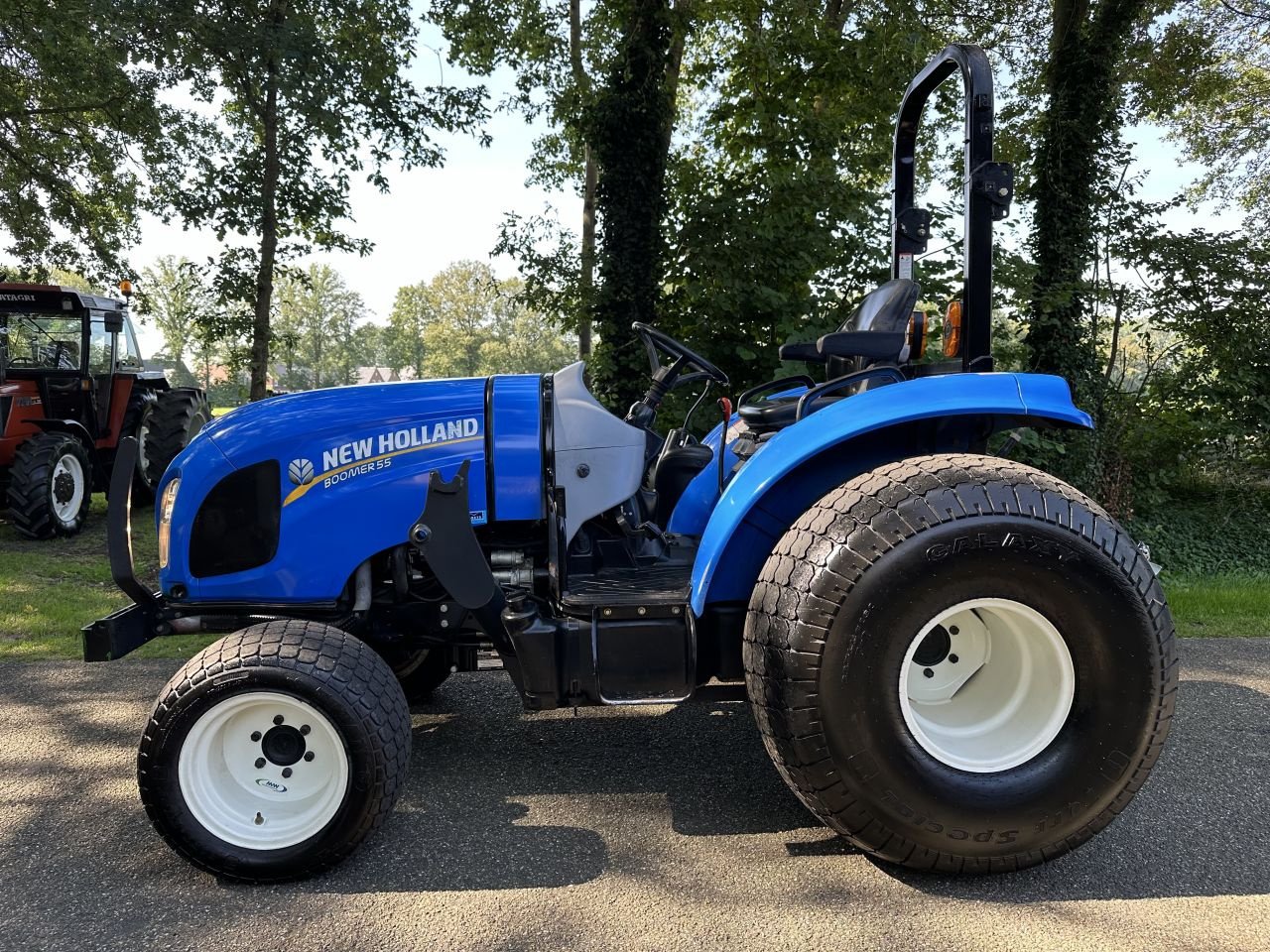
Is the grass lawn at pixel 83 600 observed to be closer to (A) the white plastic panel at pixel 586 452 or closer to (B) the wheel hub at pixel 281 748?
(B) the wheel hub at pixel 281 748

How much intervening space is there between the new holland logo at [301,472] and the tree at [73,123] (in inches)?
251

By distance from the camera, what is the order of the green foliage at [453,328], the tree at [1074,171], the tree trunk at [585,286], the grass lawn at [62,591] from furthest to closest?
1. the green foliage at [453,328]
2. the tree trunk at [585,286]
3. the tree at [1074,171]
4. the grass lawn at [62,591]

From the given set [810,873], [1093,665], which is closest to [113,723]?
[810,873]

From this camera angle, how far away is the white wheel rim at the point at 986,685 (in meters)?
2.31

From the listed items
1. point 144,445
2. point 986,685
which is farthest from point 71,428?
point 986,685

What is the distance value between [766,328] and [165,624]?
5.61 metres

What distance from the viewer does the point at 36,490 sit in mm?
7332

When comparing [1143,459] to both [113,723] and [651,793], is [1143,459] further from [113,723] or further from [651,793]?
[113,723]

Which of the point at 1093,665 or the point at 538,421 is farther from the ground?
the point at 538,421

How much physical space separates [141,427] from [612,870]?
8.84 metres

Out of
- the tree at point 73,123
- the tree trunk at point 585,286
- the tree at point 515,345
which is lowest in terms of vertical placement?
the tree trunk at point 585,286

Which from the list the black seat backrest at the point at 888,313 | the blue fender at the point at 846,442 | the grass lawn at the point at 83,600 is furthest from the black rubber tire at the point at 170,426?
the blue fender at the point at 846,442

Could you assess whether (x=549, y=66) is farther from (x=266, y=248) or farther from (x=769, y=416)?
(x=769, y=416)

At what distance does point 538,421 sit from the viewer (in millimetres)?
2672
